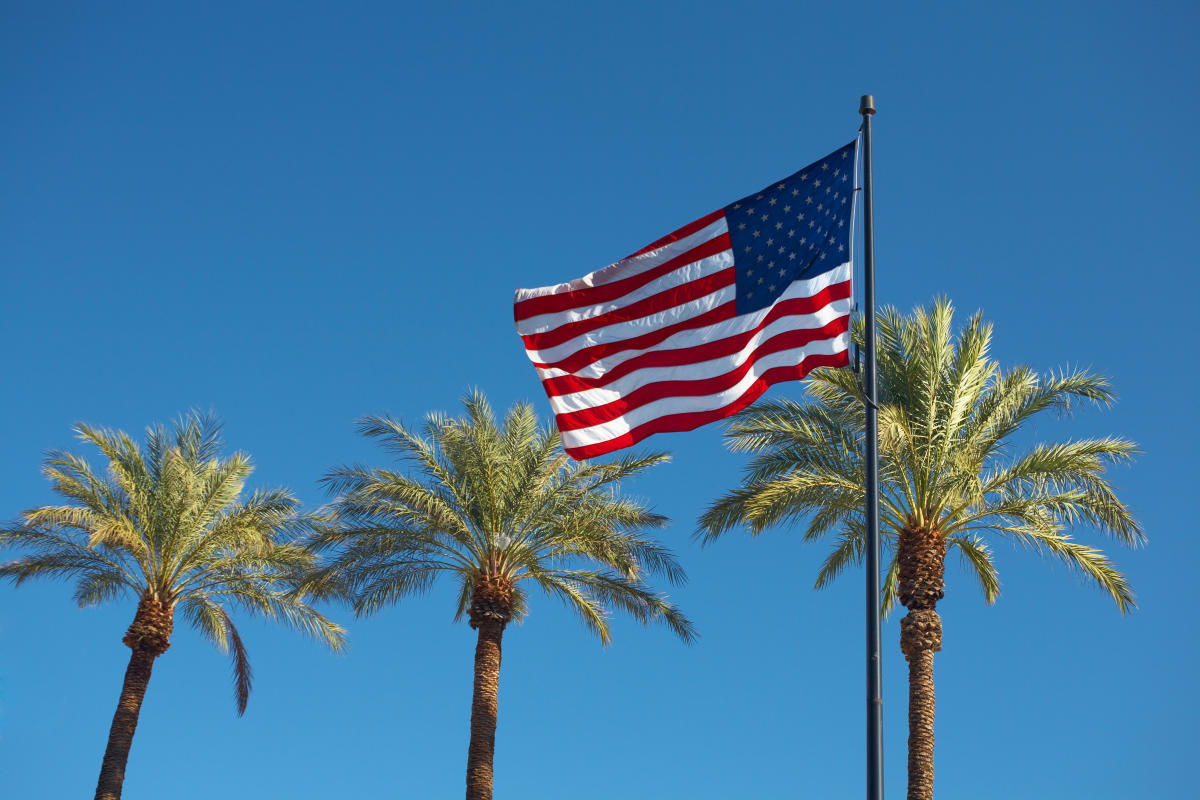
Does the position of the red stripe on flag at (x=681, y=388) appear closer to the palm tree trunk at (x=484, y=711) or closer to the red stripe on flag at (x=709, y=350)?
the red stripe on flag at (x=709, y=350)

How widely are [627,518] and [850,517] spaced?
14.8 ft

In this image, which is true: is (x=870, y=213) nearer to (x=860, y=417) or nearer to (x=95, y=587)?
(x=860, y=417)

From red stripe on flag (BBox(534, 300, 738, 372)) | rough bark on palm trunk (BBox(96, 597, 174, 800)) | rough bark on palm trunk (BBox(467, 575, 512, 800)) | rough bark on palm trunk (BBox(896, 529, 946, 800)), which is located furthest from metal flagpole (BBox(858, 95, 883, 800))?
rough bark on palm trunk (BBox(96, 597, 174, 800))

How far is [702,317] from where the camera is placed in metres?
12.9

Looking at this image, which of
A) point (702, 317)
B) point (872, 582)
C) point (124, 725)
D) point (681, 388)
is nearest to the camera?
point (872, 582)

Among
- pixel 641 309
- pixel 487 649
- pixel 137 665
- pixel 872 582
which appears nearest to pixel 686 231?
pixel 641 309

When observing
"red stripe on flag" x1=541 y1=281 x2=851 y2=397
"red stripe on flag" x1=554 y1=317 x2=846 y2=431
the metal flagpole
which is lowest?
the metal flagpole

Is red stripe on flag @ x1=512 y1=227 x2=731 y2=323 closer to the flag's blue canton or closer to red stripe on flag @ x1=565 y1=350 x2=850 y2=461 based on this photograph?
the flag's blue canton

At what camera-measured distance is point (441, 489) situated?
2466 centimetres

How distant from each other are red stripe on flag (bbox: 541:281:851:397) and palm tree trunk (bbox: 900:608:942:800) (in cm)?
956

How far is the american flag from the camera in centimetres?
1212

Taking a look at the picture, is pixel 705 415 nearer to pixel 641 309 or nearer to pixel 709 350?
pixel 709 350

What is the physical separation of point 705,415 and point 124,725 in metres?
18.8

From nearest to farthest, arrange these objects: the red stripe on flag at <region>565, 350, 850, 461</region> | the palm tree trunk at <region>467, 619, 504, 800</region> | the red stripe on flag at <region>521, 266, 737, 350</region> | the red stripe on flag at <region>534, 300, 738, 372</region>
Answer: the red stripe on flag at <region>565, 350, 850, 461</region> < the red stripe on flag at <region>534, 300, 738, 372</region> < the red stripe on flag at <region>521, 266, 737, 350</region> < the palm tree trunk at <region>467, 619, 504, 800</region>
